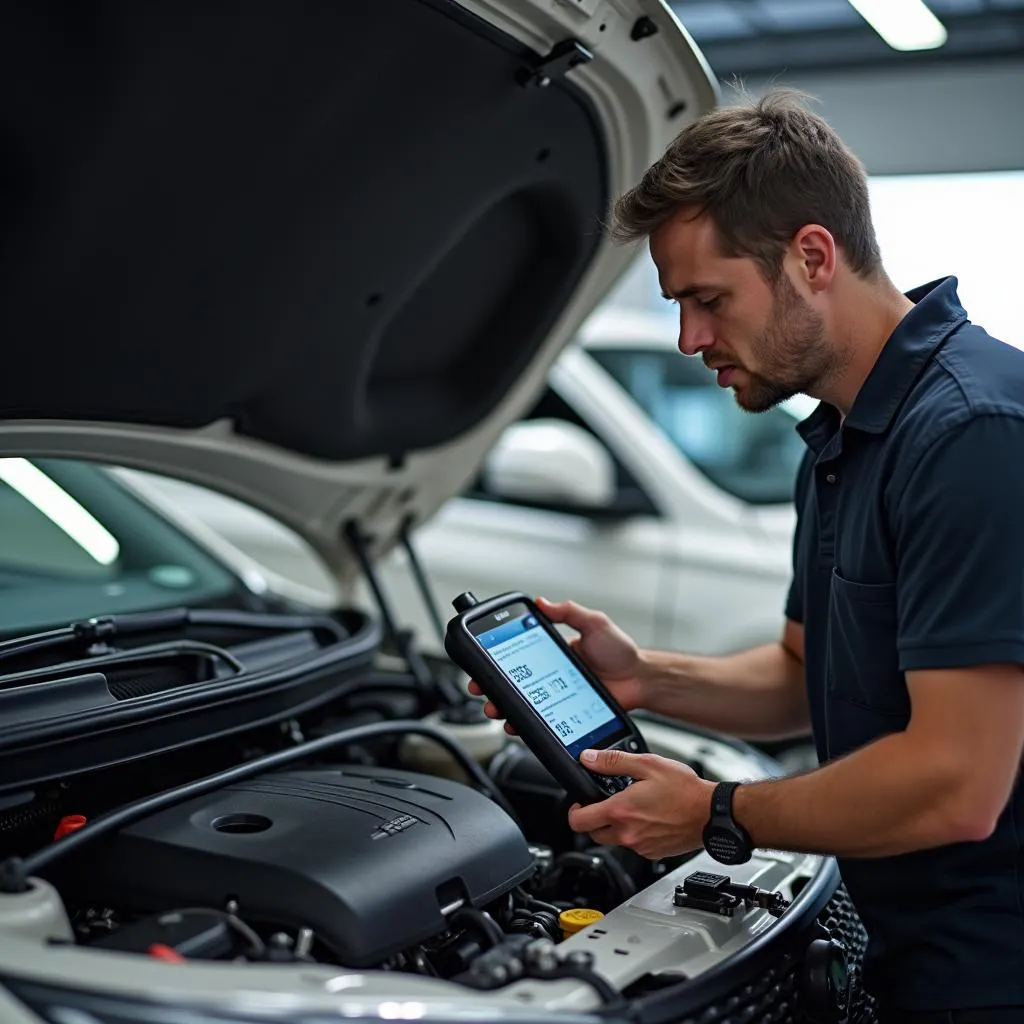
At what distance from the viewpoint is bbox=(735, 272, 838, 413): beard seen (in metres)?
1.85

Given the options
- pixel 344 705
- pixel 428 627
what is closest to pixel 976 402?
pixel 344 705

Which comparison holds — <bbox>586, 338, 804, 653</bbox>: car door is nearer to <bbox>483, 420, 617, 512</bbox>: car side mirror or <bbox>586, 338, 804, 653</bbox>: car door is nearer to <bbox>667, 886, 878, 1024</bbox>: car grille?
<bbox>483, 420, 617, 512</bbox>: car side mirror

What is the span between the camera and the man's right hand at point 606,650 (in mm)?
2340

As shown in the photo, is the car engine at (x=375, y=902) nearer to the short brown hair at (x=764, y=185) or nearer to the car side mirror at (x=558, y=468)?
the short brown hair at (x=764, y=185)

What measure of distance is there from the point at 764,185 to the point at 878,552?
522 mm

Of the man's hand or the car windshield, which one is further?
the car windshield

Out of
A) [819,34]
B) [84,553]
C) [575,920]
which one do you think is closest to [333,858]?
[575,920]

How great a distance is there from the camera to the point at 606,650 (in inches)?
93.1

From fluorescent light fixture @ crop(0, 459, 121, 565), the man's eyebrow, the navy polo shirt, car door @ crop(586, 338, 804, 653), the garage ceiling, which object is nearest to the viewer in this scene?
the navy polo shirt

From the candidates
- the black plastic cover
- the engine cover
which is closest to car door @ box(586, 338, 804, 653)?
the black plastic cover

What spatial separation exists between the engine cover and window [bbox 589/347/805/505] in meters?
2.98

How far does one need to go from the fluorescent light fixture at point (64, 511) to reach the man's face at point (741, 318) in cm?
150

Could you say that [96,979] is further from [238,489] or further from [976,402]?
[238,489]

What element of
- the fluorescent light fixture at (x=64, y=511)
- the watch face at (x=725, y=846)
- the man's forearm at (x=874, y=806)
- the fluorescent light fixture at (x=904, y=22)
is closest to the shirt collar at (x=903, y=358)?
the man's forearm at (x=874, y=806)
